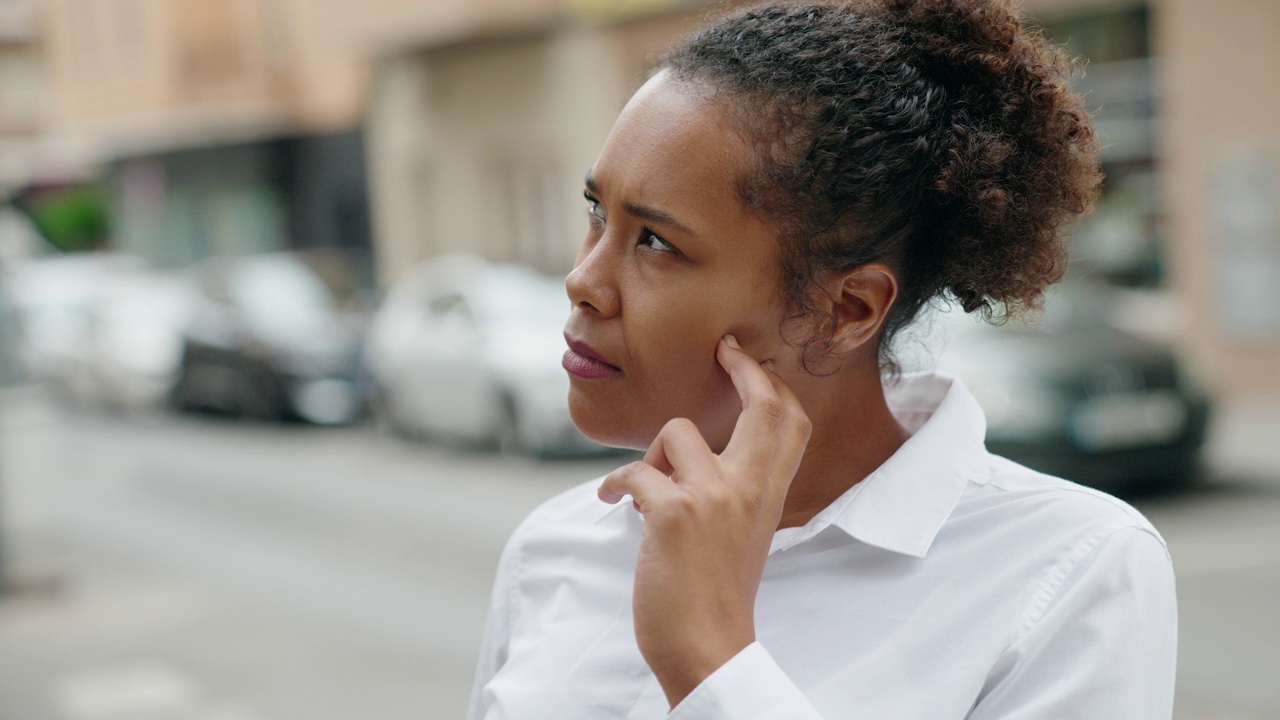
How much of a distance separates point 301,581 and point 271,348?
25.2ft

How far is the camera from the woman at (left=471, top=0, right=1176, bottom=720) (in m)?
1.49

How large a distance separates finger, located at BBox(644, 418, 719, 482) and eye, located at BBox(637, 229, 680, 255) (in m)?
0.22

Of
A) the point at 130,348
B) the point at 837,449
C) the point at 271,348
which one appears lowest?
the point at 130,348

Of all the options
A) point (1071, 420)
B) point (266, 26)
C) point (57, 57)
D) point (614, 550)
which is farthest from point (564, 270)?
point (57, 57)

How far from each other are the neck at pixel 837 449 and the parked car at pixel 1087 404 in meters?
6.71

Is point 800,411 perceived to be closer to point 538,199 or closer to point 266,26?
point 538,199

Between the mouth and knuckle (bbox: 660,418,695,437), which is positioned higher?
the mouth

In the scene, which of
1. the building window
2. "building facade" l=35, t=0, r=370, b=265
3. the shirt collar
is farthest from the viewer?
"building facade" l=35, t=0, r=370, b=265

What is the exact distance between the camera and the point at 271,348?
1576cm

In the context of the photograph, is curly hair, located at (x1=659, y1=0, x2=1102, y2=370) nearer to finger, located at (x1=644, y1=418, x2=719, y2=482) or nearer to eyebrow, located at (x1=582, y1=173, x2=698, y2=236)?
eyebrow, located at (x1=582, y1=173, x2=698, y2=236)

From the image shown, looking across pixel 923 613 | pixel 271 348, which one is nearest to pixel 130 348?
pixel 271 348

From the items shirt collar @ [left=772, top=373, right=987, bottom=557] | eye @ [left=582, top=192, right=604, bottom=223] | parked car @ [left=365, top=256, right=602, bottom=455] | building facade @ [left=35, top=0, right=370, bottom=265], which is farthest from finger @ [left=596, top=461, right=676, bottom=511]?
building facade @ [left=35, top=0, right=370, bottom=265]

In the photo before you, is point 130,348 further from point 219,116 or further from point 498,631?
point 498,631

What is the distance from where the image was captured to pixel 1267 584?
6930mm
